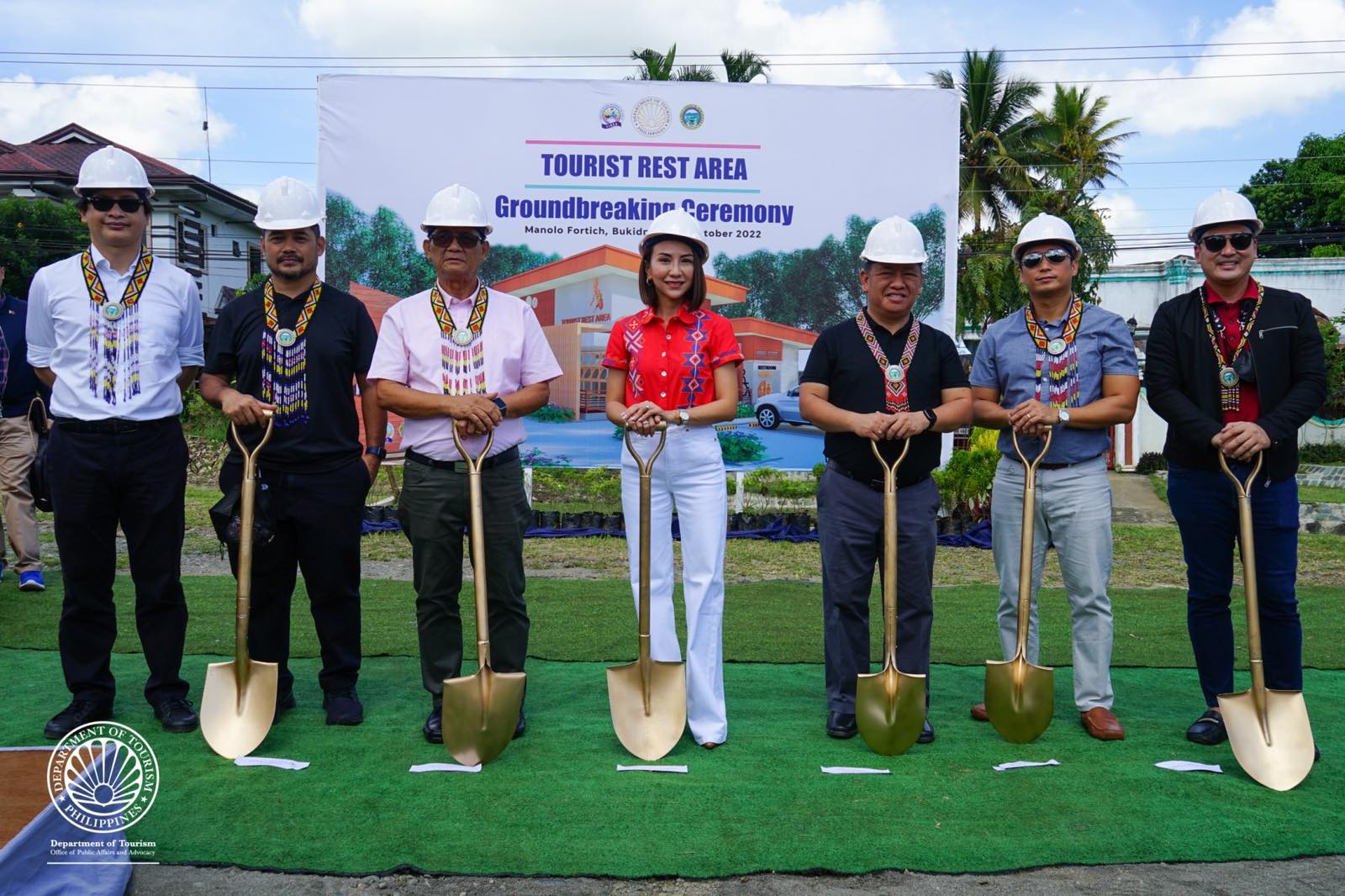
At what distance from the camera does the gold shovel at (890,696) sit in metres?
3.87

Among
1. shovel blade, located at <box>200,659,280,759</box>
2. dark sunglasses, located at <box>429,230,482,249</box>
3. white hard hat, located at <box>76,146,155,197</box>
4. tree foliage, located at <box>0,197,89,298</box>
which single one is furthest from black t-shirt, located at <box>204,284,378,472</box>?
tree foliage, located at <box>0,197,89,298</box>

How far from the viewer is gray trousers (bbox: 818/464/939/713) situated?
13.5ft

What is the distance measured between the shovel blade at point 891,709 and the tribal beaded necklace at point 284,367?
2308mm

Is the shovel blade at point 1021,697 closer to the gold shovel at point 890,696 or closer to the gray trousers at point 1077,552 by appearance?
the gray trousers at point 1077,552

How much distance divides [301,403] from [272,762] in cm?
129

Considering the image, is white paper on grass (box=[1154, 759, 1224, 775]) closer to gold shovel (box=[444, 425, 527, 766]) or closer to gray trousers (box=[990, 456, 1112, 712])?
gray trousers (box=[990, 456, 1112, 712])

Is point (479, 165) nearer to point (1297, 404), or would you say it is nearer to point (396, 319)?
point (396, 319)

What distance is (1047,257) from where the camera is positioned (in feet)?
13.6

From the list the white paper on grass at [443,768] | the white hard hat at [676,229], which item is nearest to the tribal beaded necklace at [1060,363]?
the white hard hat at [676,229]

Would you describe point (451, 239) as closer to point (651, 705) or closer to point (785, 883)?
point (651, 705)

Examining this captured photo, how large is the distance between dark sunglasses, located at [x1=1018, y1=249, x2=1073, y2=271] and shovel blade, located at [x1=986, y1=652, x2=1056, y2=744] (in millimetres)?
1486

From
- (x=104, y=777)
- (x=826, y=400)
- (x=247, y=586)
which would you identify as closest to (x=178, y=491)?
(x=247, y=586)

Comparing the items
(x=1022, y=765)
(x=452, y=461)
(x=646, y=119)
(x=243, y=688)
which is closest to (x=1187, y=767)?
(x=1022, y=765)

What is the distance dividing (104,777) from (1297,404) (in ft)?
13.3
